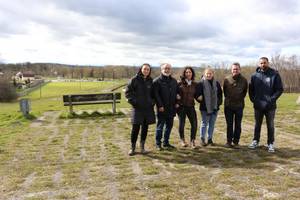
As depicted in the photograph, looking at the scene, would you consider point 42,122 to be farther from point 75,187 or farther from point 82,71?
point 82,71

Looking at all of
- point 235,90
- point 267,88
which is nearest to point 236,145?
point 235,90

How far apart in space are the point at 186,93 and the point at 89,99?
295 inches

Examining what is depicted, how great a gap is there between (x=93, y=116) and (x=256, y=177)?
358 inches

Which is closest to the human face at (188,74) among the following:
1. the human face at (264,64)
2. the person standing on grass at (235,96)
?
the person standing on grass at (235,96)

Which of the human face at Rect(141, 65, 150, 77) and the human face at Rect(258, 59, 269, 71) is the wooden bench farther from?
the human face at Rect(258, 59, 269, 71)

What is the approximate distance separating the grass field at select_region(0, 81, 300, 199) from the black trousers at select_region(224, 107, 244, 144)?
252mm

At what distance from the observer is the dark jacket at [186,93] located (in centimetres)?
746

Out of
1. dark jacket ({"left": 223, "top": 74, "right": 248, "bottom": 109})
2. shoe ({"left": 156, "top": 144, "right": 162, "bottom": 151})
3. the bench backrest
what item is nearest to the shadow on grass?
shoe ({"left": 156, "top": 144, "right": 162, "bottom": 151})

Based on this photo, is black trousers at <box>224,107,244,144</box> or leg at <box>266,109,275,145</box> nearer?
leg at <box>266,109,275,145</box>

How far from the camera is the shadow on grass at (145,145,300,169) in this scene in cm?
622

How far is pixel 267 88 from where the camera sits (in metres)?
7.00

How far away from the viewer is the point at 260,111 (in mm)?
7215

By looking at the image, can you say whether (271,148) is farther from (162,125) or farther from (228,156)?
(162,125)

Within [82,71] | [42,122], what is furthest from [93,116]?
[82,71]
